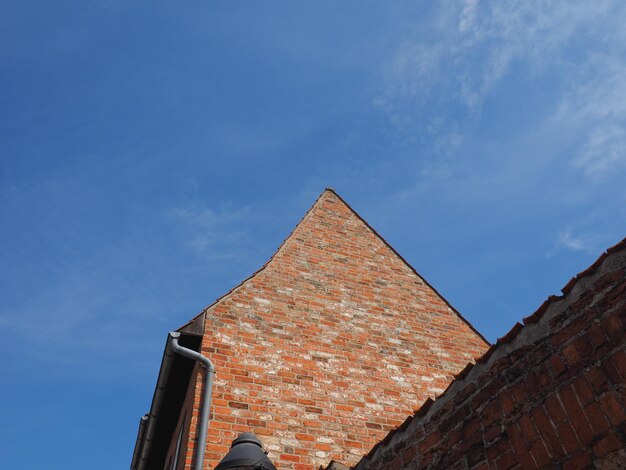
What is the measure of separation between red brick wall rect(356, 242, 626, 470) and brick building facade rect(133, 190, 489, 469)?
9.44ft

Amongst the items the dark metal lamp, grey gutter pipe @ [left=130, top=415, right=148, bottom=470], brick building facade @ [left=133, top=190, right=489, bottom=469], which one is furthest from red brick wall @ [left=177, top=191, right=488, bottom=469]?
grey gutter pipe @ [left=130, top=415, right=148, bottom=470]

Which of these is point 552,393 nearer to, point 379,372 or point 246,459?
point 246,459

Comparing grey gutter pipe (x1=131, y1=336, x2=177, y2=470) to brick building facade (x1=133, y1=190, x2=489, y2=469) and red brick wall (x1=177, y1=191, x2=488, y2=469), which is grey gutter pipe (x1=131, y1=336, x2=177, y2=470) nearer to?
brick building facade (x1=133, y1=190, x2=489, y2=469)

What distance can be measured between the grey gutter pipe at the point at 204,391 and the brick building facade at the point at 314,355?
0.09 metres

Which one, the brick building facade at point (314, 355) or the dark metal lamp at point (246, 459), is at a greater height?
the brick building facade at point (314, 355)

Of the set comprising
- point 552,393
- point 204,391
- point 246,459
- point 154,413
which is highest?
point 154,413

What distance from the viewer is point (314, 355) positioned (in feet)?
23.6

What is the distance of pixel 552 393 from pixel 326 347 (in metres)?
4.68

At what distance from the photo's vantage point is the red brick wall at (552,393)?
2.61 m

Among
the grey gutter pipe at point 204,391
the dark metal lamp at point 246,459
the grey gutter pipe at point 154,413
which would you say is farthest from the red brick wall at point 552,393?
the grey gutter pipe at point 154,413

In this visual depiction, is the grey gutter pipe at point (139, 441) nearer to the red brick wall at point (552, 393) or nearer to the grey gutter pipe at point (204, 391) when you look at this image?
the grey gutter pipe at point (204, 391)

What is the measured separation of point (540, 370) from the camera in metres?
3.04

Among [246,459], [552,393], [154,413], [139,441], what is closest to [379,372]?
[154,413]

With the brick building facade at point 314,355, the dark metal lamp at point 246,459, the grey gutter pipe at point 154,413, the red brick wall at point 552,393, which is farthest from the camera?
the grey gutter pipe at point 154,413
